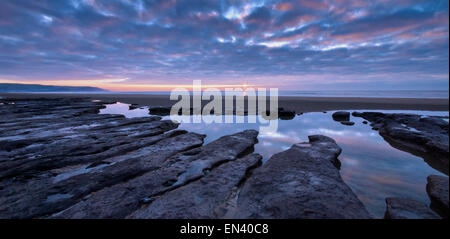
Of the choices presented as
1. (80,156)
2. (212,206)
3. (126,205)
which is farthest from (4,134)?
(212,206)

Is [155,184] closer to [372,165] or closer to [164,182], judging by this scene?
[164,182]

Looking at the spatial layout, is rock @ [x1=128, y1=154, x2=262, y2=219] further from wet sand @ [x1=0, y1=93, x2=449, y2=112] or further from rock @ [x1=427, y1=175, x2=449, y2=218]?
wet sand @ [x1=0, y1=93, x2=449, y2=112]

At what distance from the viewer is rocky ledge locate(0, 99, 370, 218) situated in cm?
327

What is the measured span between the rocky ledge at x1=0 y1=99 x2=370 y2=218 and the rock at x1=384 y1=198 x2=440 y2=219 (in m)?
0.50

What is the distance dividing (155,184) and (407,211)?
16.2 ft

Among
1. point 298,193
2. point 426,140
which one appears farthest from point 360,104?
point 298,193

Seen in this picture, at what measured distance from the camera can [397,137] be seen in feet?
27.6

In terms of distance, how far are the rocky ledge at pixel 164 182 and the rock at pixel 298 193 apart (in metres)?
0.02

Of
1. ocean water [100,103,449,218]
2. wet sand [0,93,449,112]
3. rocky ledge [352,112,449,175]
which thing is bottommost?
ocean water [100,103,449,218]

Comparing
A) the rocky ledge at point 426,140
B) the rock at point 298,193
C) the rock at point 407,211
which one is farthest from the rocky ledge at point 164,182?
the rocky ledge at point 426,140

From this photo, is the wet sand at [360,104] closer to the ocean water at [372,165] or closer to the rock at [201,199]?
the ocean water at [372,165]

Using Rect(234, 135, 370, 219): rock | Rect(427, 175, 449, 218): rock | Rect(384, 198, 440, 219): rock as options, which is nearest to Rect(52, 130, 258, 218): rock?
Rect(234, 135, 370, 219): rock

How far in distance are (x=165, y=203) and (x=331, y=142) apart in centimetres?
677

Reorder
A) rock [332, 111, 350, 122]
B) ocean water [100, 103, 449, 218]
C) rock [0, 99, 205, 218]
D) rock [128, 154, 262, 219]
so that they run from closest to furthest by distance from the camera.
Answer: rock [128, 154, 262, 219], rock [0, 99, 205, 218], ocean water [100, 103, 449, 218], rock [332, 111, 350, 122]
